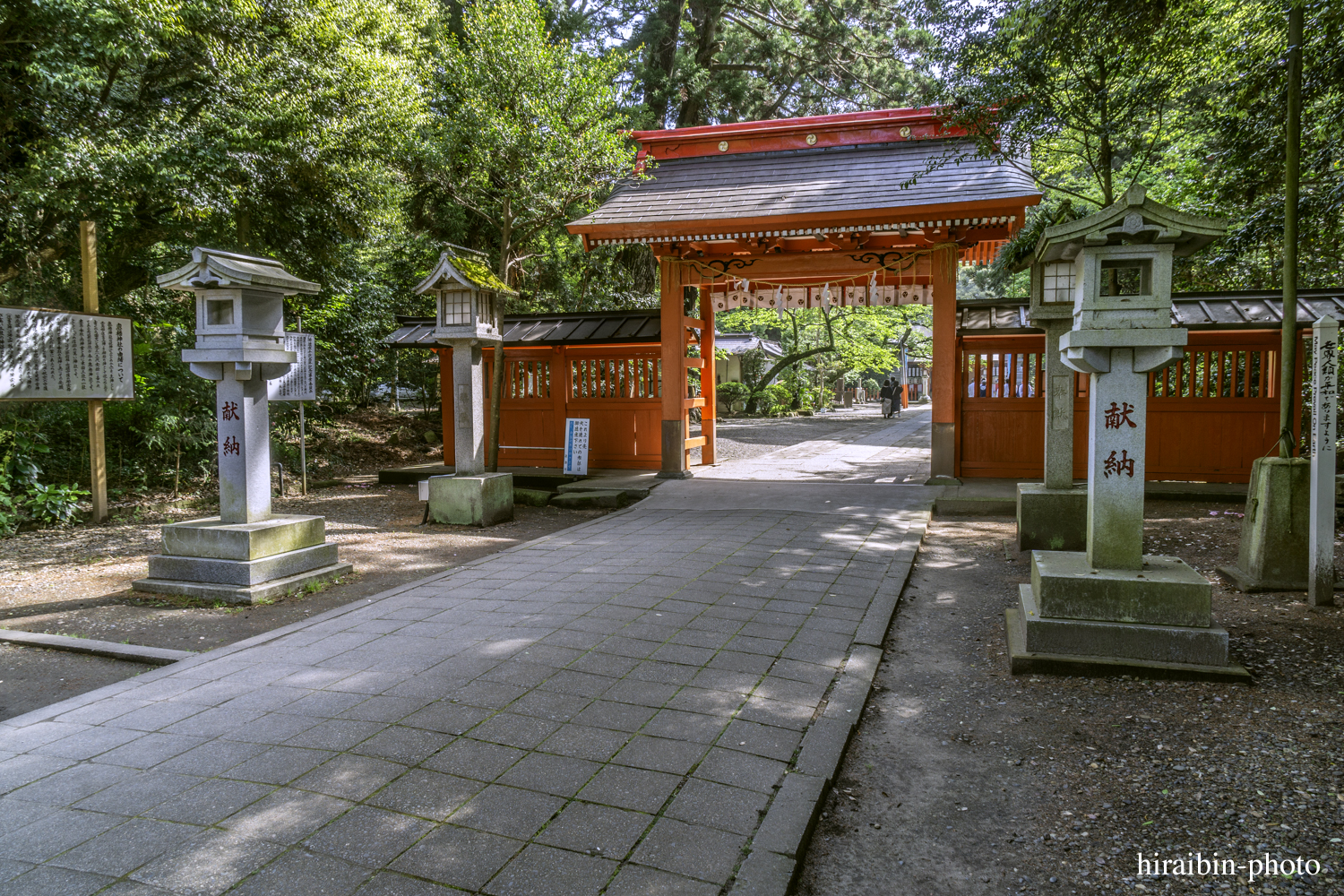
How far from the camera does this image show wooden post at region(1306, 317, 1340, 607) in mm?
5066

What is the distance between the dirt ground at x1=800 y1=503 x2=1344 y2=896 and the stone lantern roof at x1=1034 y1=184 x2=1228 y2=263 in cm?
239

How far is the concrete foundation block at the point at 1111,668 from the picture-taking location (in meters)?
3.97

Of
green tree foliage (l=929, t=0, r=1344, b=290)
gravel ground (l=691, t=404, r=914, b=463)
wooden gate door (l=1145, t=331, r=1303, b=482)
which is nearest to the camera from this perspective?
green tree foliage (l=929, t=0, r=1344, b=290)

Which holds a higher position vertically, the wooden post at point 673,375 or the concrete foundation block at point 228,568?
the wooden post at point 673,375

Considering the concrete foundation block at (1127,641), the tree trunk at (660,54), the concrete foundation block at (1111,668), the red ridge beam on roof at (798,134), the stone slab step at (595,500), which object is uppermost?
the tree trunk at (660,54)

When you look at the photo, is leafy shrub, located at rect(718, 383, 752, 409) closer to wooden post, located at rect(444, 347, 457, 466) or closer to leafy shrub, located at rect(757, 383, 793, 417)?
leafy shrub, located at rect(757, 383, 793, 417)

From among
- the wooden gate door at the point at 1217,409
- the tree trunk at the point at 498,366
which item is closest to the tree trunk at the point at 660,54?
the tree trunk at the point at 498,366

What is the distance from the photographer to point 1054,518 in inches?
266

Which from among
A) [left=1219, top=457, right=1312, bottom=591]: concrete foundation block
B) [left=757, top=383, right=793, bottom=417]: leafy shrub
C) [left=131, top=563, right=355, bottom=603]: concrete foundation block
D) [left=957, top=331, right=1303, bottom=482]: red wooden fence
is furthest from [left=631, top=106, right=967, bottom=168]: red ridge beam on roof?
[left=757, top=383, right=793, bottom=417]: leafy shrub

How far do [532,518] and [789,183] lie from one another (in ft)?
20.3

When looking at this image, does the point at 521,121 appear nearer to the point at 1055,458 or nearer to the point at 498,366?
the point at 498,366

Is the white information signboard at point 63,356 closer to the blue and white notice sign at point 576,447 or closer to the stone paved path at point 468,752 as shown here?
the stone paved path at point 468,752

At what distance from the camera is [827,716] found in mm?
3621

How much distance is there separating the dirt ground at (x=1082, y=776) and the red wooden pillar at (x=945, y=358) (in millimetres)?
5649
